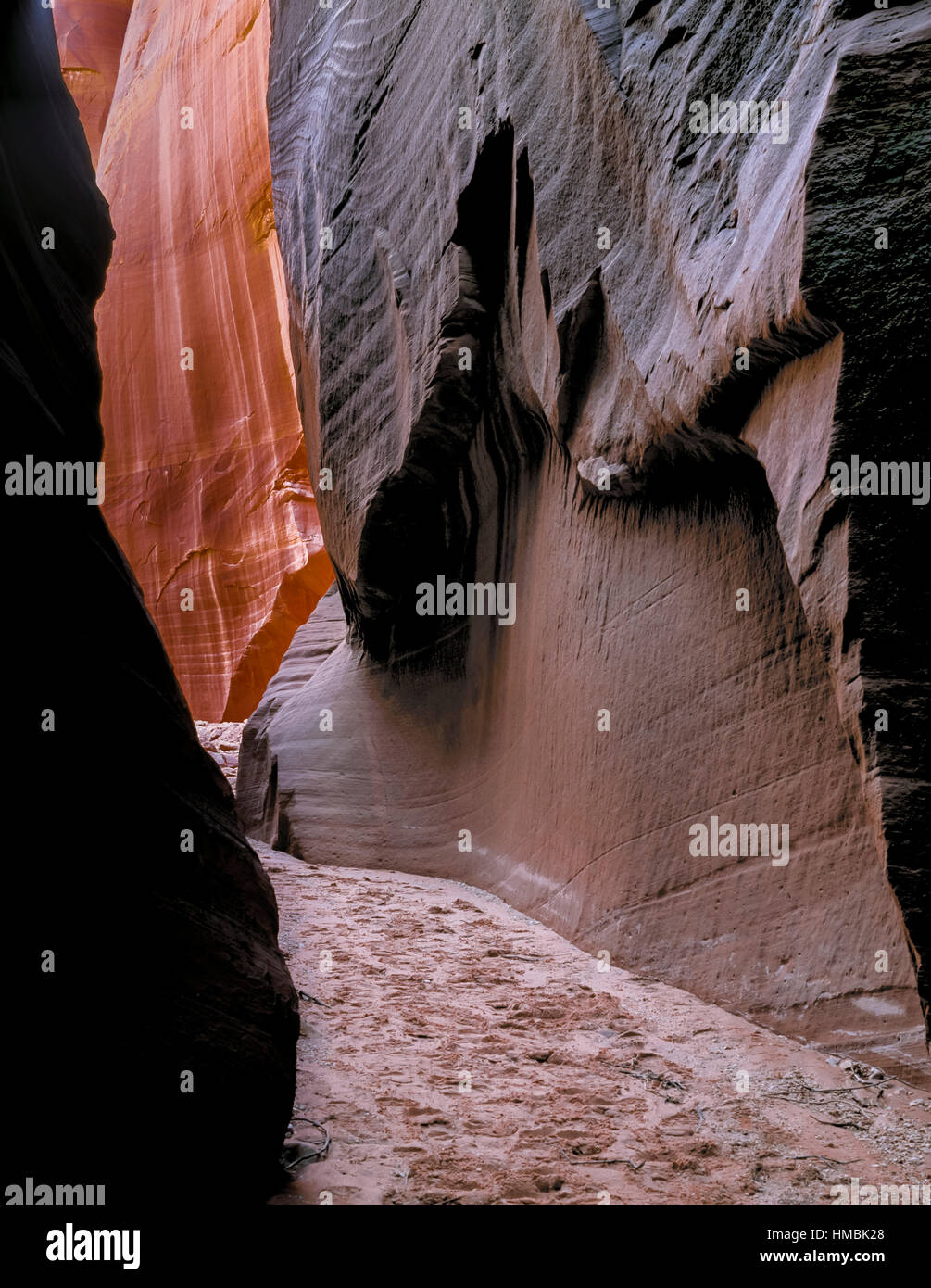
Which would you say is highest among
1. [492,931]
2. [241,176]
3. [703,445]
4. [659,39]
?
[241,176]

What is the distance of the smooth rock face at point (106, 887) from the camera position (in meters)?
1.89

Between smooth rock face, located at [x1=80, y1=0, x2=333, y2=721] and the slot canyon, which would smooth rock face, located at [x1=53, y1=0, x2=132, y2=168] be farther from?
the slot canyon

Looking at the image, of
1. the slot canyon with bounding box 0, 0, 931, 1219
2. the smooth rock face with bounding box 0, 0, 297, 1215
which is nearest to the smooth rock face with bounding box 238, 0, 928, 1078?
the slot canyon with bounding box 0, 0, 931, 1219

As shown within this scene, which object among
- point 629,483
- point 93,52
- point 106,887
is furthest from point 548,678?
point 93,52

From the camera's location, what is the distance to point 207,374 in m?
20.8

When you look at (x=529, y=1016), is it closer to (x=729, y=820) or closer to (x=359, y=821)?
(x=729, y=820)

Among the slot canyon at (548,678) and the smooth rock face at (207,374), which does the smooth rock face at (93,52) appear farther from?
the slot canyon at (548,678)

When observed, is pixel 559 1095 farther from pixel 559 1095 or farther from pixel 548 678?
pixel 548 678

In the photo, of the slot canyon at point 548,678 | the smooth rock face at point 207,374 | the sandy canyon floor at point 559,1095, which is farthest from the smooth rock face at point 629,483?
the smooth rock face at point 207,374

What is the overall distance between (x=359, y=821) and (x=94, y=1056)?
552 cm

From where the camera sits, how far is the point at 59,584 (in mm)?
2205

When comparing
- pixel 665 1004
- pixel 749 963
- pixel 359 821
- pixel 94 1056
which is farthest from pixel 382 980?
pixel 359 821

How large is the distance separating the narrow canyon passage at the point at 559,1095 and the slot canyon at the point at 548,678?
0.06ft

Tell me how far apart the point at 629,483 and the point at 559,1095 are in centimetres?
248
